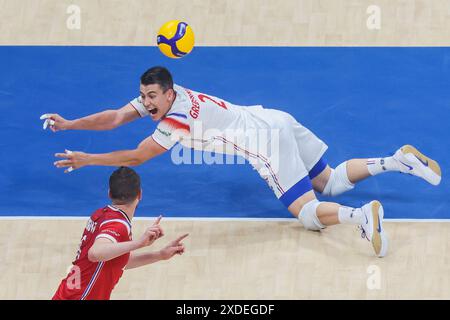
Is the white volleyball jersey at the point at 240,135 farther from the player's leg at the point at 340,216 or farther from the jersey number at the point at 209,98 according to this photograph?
the player's leg at the point at 340,216

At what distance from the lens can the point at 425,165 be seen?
12.0 m

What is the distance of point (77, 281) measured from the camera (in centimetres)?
945

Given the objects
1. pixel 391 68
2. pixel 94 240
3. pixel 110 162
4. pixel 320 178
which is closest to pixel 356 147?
pixel 320 178

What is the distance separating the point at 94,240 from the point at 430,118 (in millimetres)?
5405

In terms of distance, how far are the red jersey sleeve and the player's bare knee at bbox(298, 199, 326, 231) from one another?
2.67 metres

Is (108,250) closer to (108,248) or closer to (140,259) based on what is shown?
(108,248)

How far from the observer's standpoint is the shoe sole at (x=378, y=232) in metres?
11.1

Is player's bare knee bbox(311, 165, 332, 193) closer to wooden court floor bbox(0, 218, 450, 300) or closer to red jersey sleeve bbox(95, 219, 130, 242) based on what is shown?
wooden court floor bbox(0, 218, 450, 300)

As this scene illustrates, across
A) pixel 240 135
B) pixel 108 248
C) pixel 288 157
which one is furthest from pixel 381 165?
pixel 108 248

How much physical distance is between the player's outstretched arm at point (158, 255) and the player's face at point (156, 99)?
2208 millimetres

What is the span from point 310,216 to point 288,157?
0.66 metres

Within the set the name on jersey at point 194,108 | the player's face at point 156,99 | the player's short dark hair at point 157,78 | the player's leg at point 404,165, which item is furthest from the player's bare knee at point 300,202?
A: the player's short dark hair at point 157,78
